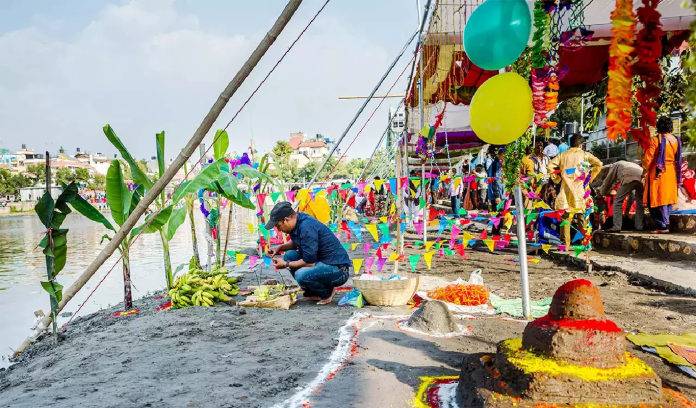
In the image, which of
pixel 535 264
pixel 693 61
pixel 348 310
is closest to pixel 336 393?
pixel 348 310

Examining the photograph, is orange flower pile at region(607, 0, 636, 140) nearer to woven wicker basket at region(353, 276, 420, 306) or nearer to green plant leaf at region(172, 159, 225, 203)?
woven wicker basket at region(353, 276, 420, 306)

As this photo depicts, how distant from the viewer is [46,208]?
177 inches

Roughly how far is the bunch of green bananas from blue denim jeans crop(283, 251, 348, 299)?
3.57ft

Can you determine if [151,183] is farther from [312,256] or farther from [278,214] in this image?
[312,256]

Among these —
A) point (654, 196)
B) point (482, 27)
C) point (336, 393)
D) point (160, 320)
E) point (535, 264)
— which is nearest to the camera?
point (336, 393)

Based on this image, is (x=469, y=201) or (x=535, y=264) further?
(x=469, y=201)

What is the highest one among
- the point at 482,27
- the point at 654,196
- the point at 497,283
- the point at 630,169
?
the point at 482,27

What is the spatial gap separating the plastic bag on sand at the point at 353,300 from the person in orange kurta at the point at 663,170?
474 centimetres

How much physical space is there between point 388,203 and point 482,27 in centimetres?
1340

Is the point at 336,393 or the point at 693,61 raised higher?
the point at 693,61

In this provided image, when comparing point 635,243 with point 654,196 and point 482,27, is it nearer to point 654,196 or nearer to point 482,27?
point 654,196

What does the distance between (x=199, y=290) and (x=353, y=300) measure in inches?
78.1

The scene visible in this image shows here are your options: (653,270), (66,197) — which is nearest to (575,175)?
(653,270)

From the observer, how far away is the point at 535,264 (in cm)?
748
